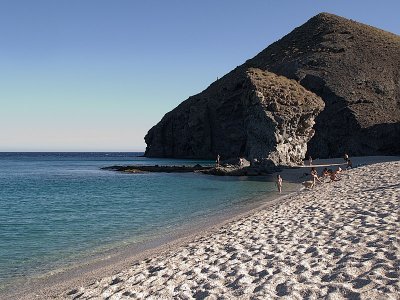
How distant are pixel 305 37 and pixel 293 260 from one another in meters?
133

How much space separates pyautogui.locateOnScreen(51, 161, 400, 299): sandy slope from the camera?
7.36 m

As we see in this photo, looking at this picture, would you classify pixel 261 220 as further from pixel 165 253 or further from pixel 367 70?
pixel 367 70

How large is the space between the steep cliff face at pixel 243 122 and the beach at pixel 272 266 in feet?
137

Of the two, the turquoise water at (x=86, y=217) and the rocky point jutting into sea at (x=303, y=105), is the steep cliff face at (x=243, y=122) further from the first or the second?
the turquoise water at (x=86, y=217)

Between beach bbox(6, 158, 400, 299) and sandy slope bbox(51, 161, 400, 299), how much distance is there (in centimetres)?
2

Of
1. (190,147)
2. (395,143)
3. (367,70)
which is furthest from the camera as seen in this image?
(190,147)

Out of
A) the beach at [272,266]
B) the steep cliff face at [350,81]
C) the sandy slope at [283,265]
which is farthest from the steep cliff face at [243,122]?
the sandy slope at [283,265]

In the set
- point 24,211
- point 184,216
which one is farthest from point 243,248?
point 24,211

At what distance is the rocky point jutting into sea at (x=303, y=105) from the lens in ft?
189

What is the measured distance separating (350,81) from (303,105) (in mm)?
45813

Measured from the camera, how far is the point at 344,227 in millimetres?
11789

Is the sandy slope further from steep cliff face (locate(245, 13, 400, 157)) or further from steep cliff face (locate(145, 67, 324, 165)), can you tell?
steep cliff face (locate(245, 13, 400, 157))

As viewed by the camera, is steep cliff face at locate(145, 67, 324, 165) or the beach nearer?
the beach

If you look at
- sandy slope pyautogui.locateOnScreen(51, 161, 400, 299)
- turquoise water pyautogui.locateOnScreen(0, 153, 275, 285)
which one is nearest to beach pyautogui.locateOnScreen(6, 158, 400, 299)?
sandy slope pyautogui.locateOnScreen(51, 161, 400, 299)
